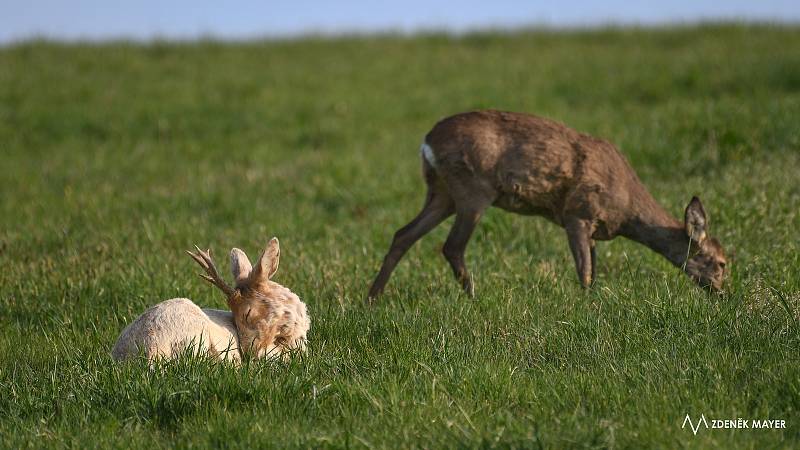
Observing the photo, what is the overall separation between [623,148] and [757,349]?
20.2 ft

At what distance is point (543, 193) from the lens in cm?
680

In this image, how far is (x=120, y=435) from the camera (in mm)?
4270

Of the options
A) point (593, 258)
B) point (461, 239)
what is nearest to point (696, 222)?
point (593, 258)

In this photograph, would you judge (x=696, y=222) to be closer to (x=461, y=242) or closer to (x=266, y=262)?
(x=461, y=242)

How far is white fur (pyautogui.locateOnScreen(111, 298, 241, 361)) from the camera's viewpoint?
4.85 m

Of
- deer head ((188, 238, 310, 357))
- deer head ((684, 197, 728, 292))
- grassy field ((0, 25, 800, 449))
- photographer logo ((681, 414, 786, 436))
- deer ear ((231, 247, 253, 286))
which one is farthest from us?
deer head ((684, 197, 728, 292))

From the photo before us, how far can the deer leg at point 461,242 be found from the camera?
664 centimetres

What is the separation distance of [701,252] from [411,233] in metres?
1.91

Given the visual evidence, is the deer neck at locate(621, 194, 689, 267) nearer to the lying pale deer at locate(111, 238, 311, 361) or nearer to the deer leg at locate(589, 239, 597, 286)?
the deer leg at locate(589, 239, 597, 286)

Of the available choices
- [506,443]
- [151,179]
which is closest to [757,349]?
[506,443]

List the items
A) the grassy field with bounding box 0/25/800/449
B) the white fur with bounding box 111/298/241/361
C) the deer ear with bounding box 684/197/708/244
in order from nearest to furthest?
1. the grassy field with bounding box 0/25/800/449
2. the white fur with bounding box 111/298/241/361
3. the deer ear with bounding box 684/197/708/244

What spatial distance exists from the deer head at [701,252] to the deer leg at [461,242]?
1399 mm

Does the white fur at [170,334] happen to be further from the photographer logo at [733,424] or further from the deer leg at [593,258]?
the deer leg at [593,258]

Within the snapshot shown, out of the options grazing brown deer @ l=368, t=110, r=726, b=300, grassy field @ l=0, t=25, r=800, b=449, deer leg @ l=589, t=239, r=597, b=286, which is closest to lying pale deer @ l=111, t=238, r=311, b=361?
grassy field @ l=0, t=25, r=800, b=449
